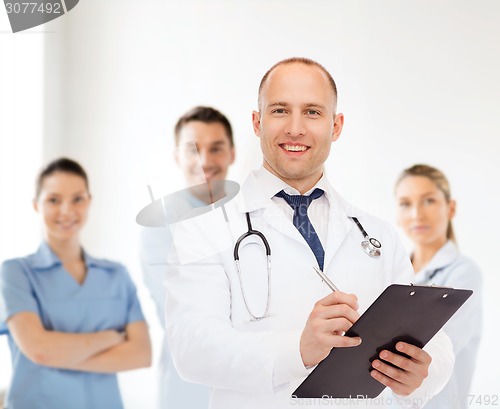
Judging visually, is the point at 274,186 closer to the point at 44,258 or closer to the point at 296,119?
the point at 296,119

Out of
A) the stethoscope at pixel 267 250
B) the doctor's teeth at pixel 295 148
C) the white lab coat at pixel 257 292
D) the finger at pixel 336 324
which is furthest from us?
the doctor's teeth at pixel 295 148

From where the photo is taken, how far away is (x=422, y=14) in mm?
2271

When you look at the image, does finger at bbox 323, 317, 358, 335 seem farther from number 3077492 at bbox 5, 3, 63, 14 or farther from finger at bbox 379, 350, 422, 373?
number 3077492 at bbox 5, 3, 63, 14

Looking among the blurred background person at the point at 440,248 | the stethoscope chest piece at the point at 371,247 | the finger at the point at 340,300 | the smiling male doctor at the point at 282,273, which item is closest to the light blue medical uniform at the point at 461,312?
the blurred background person at the point at 440,248

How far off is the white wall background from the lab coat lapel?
1.86ft

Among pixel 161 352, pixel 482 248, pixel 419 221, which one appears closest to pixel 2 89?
pixel 161 352

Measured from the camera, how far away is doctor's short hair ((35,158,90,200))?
6.70 ft

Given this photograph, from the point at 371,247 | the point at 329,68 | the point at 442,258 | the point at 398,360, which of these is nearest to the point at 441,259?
the point at 442,258

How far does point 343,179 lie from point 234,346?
1.03 metres

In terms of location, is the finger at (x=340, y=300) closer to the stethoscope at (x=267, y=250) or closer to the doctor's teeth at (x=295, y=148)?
the stethoscope at (x=267, y=250)

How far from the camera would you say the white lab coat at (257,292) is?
4.17ft

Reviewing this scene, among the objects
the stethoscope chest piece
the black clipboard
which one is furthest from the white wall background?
the black clipboard

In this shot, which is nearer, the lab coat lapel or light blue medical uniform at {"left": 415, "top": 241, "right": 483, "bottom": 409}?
the lab coat lapel

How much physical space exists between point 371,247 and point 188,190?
0.55m
